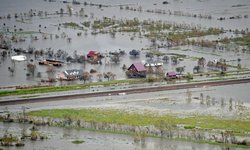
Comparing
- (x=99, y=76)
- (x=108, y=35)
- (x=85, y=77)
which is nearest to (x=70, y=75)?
(x=85, y=77)

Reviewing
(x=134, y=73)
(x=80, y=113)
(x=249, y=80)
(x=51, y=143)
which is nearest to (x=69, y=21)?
(x=134, y=73)

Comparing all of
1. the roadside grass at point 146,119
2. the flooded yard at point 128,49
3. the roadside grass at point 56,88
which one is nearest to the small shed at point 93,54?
the flooded yard at point 128,49

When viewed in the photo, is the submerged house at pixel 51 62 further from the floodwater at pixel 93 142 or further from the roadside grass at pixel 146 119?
the floodwater at pixel 93 142

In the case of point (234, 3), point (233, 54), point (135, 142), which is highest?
point (234, 3)

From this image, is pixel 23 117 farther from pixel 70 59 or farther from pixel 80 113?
pixel 70 59

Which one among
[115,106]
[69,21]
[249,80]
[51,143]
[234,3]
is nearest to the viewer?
[51,143]

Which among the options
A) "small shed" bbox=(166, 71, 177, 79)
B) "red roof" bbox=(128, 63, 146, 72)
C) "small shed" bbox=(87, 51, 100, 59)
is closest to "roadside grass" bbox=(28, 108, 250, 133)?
"small shed" bbox=(166, 71, 177, 79)
